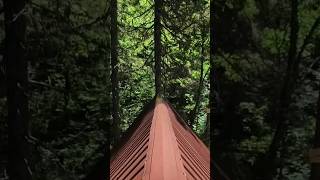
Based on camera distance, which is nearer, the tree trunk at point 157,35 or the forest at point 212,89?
the forest at point 212,89

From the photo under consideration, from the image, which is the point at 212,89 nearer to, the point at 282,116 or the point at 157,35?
the point at 282,116

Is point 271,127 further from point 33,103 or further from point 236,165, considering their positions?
point 33,103

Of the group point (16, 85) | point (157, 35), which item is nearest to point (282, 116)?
point (16, 85)

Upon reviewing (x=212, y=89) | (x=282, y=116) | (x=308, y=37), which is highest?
(x=308, y=37)

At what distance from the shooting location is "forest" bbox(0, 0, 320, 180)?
10.8 feet

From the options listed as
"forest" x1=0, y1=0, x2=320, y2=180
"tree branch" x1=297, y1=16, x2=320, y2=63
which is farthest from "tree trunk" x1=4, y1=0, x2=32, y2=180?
"tree branch" x1=297, y1=16, x2=320, y2=63

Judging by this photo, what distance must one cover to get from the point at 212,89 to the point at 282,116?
1.83 feet

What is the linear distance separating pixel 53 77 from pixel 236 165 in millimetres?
1541

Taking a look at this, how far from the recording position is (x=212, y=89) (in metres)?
3.50

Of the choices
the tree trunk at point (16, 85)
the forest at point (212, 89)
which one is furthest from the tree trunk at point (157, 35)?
the tree trunk at point (16, 85)

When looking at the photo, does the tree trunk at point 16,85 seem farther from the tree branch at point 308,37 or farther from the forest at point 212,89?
the tree branch at point 308,37

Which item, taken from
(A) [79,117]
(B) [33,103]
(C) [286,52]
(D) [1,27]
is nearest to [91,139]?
(A) [79,117]

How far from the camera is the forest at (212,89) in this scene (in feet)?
10.8

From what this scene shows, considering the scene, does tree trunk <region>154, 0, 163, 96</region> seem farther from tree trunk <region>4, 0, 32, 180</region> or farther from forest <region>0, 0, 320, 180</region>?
tree trunk <region>4, 0, 32, 180</region>
